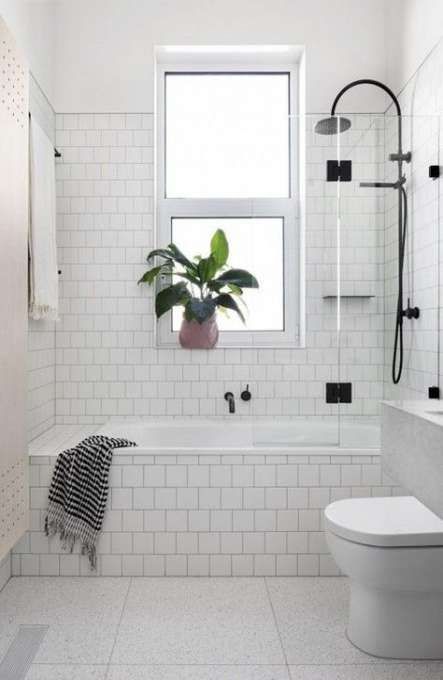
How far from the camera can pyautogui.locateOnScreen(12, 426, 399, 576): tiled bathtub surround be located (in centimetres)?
287

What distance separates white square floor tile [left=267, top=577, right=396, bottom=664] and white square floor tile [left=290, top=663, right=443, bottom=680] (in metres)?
0.04

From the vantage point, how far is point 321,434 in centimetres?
300

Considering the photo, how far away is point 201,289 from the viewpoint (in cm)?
367

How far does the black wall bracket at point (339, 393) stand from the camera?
3002 millimetres

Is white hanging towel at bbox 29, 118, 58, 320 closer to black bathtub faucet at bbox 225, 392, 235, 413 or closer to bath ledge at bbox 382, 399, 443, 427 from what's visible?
black bathtub faucet at bbox 225, 392, 235, 413

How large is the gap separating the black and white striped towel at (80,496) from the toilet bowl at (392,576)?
111 cm

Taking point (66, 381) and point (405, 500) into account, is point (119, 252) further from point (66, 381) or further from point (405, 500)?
point (405, 500)

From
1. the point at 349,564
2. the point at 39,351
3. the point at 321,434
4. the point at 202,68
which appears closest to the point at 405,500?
the point at 349,564

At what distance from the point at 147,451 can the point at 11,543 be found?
95 cm

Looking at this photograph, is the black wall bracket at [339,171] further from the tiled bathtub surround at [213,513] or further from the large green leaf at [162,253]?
the tiled bathtub surround at [213,513]

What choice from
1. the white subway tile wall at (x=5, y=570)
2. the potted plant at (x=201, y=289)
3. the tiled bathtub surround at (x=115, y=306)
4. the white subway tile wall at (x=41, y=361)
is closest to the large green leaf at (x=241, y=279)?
the potted plant at (x=201, y=289)

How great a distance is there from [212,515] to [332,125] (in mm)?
1967

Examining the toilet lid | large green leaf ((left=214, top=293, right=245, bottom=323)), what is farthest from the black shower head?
the toilet lid

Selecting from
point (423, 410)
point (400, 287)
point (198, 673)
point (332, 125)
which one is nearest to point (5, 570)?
point (198, 673)
